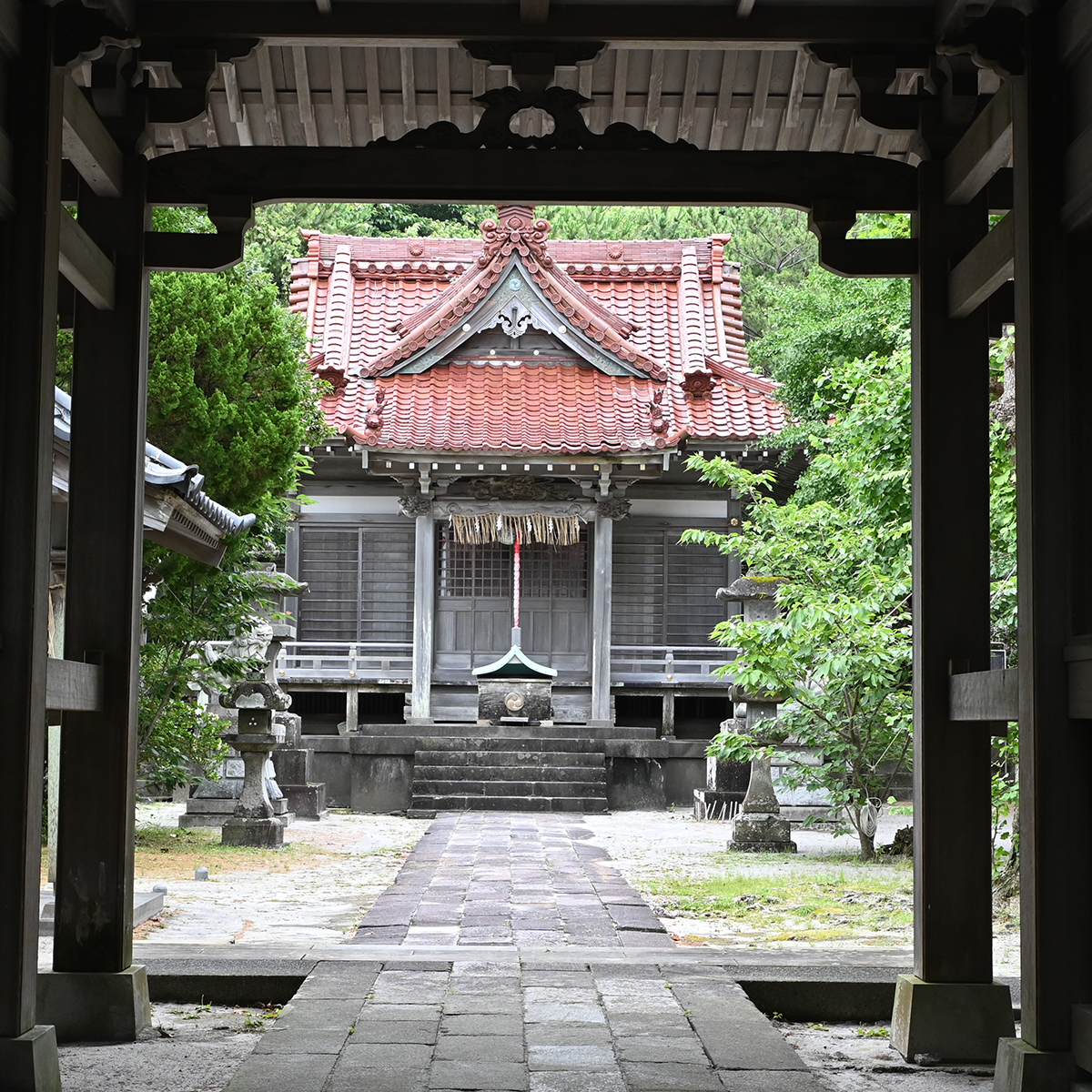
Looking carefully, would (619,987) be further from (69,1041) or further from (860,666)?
(860,666)

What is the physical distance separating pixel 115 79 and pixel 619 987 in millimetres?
3702

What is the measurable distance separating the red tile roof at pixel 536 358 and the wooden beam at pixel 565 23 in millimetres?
12431

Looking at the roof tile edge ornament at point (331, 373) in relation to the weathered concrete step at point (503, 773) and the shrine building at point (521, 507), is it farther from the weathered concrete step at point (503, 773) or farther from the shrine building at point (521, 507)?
the weathered concrete step at point (503, 773)

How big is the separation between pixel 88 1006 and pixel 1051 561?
11.0ft

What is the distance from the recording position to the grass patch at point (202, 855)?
1046 cm

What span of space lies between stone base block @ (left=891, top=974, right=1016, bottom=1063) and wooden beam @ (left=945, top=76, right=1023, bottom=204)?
2639mm

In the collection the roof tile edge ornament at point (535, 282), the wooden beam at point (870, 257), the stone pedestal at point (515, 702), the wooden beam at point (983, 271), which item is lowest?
the stone pedestal at point (515, 702)

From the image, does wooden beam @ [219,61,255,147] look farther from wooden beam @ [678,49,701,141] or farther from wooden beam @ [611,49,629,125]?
wooden beam @ [678,49,701,141]

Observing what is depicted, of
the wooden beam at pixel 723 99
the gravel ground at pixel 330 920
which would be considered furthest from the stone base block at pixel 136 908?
Result: the wooden beam at pixel 723 99

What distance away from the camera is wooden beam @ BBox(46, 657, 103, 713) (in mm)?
3951

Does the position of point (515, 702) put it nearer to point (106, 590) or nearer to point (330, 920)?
point (330, 920)

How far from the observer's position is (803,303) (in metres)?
18.4

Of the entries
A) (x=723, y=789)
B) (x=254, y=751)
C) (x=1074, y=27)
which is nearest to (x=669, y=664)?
(x=723, y=789)

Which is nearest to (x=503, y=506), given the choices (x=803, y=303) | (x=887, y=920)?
(x=803, y=303)
